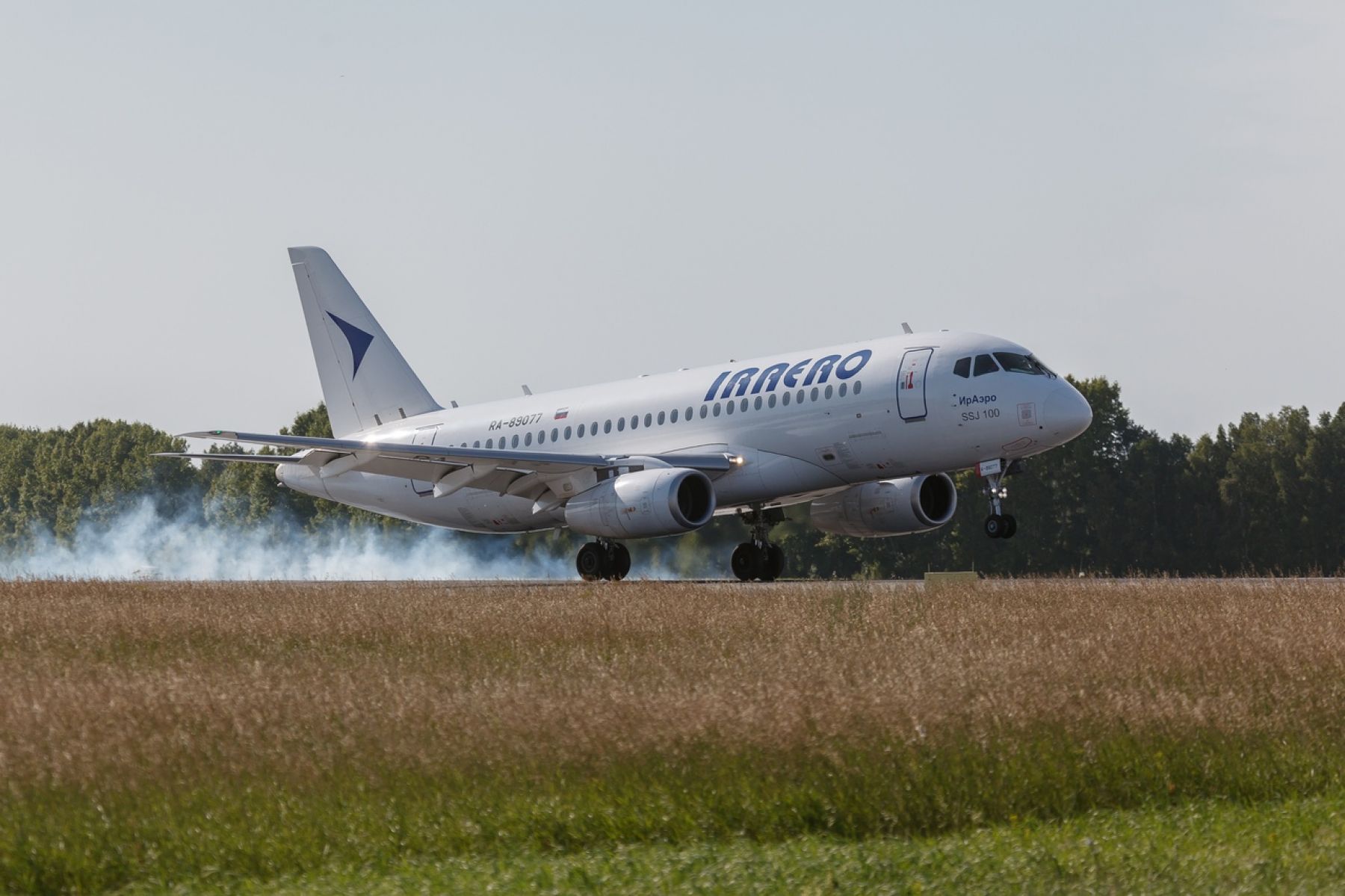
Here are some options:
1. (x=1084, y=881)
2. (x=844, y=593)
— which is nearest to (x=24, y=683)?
(x=1084, y=881)

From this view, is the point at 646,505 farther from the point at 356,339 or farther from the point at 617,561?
the point at 356,339

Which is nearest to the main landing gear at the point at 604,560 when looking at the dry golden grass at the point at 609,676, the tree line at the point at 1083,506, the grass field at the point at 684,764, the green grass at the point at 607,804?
the dry golden grass at the point at 609,676

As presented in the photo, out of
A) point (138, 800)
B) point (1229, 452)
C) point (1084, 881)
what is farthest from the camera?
point (1229, 452)

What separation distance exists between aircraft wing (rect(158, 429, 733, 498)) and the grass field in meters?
14.6

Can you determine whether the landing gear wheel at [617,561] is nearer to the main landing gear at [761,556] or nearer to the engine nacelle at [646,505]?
the engine nacelle at [646,505]

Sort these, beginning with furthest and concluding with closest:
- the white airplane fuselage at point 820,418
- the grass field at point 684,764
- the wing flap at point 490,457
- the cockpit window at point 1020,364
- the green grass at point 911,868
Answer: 1. the wing flap at point 490,457
2. the cockpit window at point 1020,364
3. the white airplane fuselage at point 820,418
4. the grass field at point 684,764
5. the green grass at point 911,868

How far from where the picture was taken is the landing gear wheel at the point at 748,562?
33406 millimetres

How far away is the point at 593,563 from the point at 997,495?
7964 millimetres

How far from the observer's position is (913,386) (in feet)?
93.1

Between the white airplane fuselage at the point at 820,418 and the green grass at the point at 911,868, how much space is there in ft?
62.9

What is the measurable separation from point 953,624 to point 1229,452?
8116 centimetres

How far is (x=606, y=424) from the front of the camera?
3334cm

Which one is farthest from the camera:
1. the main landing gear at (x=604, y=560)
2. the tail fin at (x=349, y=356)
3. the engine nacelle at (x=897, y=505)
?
the tail fin at (x=349, y=356)

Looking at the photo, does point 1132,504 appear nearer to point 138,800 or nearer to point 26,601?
point 26,601
